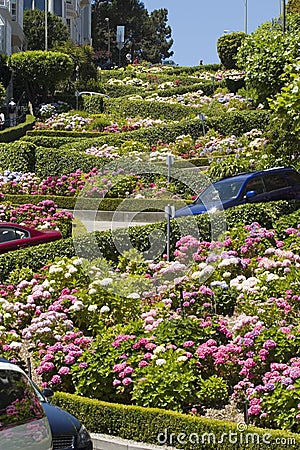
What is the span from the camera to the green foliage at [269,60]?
23.4 metres

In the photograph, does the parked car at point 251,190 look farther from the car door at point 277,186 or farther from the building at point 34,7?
the building at point 34,7

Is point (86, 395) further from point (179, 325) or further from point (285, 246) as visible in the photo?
point (285, 246)

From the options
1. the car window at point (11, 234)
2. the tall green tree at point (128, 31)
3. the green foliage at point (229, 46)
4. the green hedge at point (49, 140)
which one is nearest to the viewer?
the car window at point (11, 234)

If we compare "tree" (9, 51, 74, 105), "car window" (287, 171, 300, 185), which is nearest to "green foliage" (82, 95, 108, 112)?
"tree" (9, 51, 74, 105)

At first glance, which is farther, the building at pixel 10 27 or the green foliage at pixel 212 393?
the building at pixel 10 27

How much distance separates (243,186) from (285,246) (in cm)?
416

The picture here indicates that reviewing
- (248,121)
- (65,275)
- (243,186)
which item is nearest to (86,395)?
(65,275)

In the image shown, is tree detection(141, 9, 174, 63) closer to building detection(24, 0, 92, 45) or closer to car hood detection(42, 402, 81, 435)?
building detection(24, 0, 92, 45)

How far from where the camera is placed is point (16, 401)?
7246 mm

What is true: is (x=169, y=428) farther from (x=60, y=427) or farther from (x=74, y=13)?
(x=74, y=13)

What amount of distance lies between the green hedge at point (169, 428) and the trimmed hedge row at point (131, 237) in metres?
4.87

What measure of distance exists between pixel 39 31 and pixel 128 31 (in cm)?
4303

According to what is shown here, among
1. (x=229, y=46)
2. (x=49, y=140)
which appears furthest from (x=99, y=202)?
(x=229, y=46)

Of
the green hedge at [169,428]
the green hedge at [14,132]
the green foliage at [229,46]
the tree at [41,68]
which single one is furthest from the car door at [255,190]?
the green foliage at [229,46]
